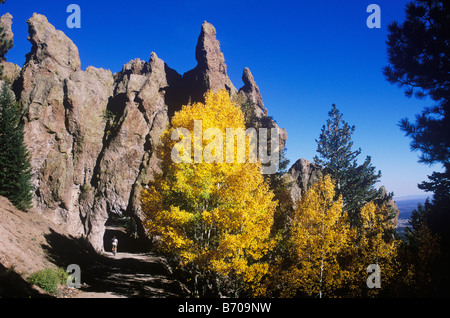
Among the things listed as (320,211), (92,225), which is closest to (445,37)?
(320,211)

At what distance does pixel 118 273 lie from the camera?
15953mm

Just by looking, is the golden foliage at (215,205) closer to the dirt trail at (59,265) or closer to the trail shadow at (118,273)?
the trail shadow at (118,273)

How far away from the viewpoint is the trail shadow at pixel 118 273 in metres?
12.5

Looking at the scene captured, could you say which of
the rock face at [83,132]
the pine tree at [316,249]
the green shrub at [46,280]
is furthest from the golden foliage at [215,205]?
the rock face at [83,132]

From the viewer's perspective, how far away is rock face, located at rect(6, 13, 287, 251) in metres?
23.7

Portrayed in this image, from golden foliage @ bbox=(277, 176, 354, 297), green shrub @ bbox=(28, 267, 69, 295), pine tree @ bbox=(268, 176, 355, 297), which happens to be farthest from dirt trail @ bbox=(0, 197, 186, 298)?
golden foliage @ bbox=(277, 176, 354, 297)

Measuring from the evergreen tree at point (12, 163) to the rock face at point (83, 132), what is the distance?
6.35 m

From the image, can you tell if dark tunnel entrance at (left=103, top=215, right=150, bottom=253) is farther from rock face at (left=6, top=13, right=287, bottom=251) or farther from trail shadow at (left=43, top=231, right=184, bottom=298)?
trail shadow at (left=43, top=231, right=184, bottom=298)

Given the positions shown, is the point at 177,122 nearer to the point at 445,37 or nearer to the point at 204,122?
the point at 204,122

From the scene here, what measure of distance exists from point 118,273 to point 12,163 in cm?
1211

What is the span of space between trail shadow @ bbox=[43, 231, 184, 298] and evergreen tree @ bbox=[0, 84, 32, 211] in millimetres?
3817

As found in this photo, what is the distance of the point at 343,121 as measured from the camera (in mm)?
25750
